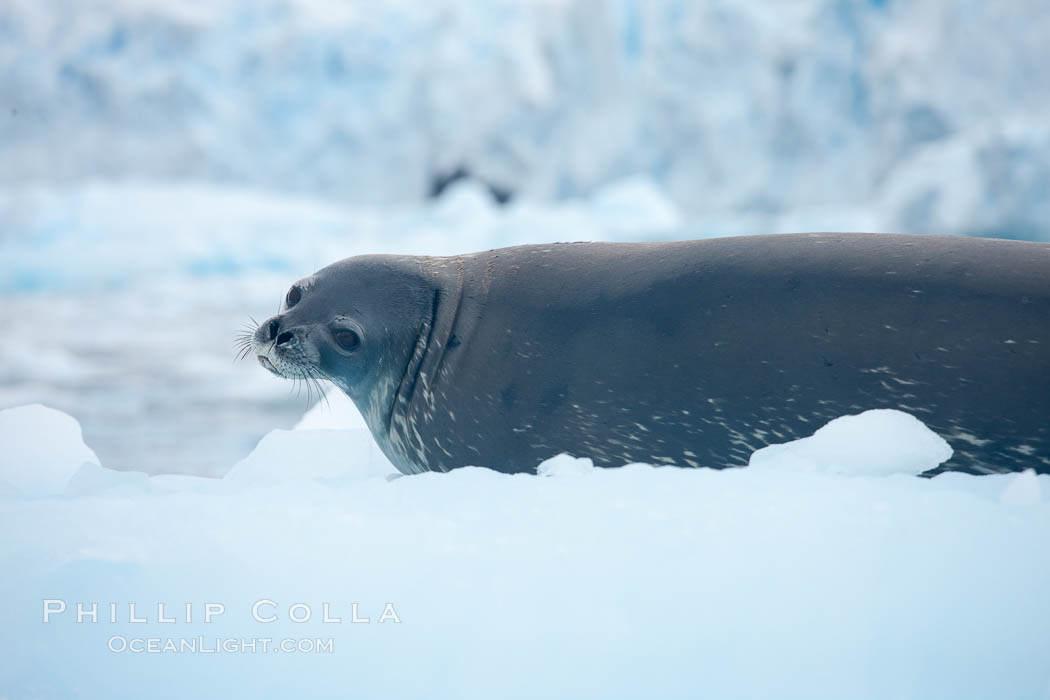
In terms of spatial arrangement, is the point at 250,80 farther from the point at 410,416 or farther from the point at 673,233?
the point at 410,416

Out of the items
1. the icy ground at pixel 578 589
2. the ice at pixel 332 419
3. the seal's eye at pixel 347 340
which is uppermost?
the ice at pixel 332 419

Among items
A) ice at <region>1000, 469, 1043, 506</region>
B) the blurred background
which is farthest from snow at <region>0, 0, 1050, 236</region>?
ice at <region>1000, 469, 1043, 506</region>

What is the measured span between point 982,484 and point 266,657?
1.34 meters

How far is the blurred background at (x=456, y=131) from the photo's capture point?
524 inches

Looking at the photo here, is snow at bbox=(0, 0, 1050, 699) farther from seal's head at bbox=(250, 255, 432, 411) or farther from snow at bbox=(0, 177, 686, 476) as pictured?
seal's head at bbox=(250, 255, 432, 411)

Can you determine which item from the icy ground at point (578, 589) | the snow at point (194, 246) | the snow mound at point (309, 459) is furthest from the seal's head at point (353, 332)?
the snow at point (194, 246)

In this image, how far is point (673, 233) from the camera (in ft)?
46.7

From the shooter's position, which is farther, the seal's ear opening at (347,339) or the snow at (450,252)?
the seal's ear opening at (347,339)

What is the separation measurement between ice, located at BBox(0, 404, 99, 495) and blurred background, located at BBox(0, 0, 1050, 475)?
9137mm

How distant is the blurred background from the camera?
13320 millimetres

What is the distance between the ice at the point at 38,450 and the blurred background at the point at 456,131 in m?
9.14

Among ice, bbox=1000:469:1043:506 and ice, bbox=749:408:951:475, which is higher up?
ice, bbox=749:408:951:475

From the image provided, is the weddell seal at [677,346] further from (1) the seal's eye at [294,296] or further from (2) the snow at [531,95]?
(2) the snow at [531,95]

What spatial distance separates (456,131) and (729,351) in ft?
45.8
